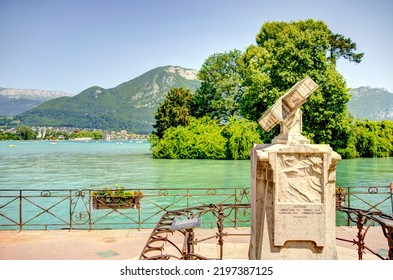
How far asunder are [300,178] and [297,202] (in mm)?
240

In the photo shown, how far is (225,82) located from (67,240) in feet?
84.7

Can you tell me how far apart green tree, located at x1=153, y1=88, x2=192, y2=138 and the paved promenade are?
24.5m

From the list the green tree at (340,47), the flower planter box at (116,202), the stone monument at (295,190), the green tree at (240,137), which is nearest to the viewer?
the stone monument at (295,190)

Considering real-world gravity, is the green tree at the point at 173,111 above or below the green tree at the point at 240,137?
above

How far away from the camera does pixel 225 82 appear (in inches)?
1210

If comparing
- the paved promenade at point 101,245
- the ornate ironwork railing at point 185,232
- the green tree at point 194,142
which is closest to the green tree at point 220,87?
the green tree at point 194,142

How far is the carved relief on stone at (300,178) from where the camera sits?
364cm

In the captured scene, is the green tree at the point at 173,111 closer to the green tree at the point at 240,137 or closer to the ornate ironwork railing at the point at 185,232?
the green tree at the point at 240,137

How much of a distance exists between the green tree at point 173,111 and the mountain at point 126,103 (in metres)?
3.59

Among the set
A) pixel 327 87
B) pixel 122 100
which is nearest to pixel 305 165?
pixel 327 87

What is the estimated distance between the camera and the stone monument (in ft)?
11.9

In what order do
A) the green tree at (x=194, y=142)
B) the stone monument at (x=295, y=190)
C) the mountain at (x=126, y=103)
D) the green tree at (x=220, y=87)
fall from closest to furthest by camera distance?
the stone monument at (x=295, y=190) → the green tree at (x=194, y=142) → the green tree at (x=220, y=87) → the mountain at (x=126, y=103)

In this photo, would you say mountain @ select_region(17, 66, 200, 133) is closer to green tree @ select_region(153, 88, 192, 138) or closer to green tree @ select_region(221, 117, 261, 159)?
green tree @ select_region(153, 88, 192, 138)
